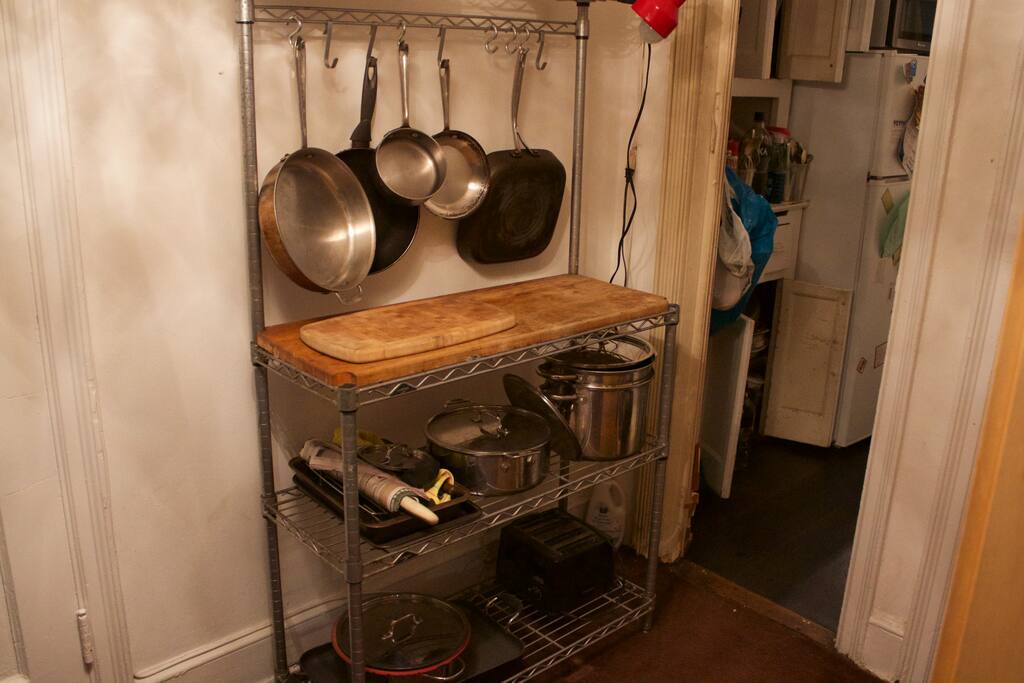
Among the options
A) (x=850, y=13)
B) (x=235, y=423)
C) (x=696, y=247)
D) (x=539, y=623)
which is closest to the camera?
(x=235, y=423)

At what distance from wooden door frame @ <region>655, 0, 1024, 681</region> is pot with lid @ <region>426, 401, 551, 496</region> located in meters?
0.74

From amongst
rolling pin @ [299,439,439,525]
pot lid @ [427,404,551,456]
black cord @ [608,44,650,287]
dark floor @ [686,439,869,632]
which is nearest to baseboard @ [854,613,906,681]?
dark floor @ [686,439,869,632]

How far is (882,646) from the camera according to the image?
2.11 meters

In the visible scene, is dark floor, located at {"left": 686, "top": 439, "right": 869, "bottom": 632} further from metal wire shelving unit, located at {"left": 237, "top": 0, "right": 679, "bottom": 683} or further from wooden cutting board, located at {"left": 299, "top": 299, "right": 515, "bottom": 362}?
wooden cutting board, located at {"left": 299, "top": 299, "right": 515, "bottom": 362}

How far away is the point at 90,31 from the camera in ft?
4.76

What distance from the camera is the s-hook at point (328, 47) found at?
64.9 inches

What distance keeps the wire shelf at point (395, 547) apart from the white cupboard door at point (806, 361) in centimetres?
159

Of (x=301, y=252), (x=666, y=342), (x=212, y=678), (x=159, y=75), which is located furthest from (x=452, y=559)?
(x=159, y=75)

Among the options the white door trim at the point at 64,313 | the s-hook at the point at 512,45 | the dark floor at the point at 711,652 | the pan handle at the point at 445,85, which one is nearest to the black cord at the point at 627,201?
the s-hook at the point at 512,45

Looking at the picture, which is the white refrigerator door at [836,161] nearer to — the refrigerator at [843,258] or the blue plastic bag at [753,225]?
the refrigerator at [843,258]

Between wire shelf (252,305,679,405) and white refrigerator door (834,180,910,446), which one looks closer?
wire shelf (252,305,679,405)

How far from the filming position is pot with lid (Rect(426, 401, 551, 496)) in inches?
69.6

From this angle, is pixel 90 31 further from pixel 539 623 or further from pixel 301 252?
pixel 539 623

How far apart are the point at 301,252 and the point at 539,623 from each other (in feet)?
3.93
